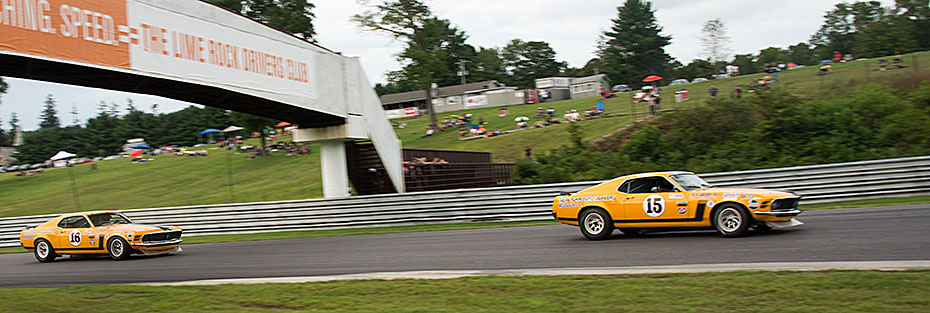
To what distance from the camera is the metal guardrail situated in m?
16.1

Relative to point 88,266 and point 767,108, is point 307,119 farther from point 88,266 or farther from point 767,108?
point 767,108

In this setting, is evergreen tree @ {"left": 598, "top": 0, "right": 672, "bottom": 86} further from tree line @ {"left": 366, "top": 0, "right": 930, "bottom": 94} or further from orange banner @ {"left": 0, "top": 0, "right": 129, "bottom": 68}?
orange banner @ {"left": 0, "top": 0, "right": 129, "bottom": 68}

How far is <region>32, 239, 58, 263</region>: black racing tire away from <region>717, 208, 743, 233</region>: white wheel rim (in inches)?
602

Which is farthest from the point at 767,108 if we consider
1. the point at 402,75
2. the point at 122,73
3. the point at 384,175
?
the point at 402,75

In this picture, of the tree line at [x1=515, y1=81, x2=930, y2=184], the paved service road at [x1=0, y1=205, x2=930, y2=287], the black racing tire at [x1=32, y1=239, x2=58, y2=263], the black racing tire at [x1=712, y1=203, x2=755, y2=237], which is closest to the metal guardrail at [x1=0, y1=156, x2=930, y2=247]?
the paved service road at [x1=0, y1=205, x2=930, y2=287]

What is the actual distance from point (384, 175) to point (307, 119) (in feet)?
12.7

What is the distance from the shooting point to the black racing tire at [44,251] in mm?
15570

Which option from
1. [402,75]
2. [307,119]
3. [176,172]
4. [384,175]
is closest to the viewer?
[307,119]

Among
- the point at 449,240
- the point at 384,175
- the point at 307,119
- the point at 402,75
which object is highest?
the point at 402,75

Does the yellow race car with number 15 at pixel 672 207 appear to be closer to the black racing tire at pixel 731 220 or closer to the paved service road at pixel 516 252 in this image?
the black racing tire at pixel 731 220

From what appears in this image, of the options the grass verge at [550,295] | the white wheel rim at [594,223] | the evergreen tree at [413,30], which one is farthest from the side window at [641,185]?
the evergreen tree at [413,30]

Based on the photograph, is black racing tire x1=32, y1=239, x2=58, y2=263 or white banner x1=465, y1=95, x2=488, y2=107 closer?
black racing tire x1=32, y1=239, x2=58, y2=263

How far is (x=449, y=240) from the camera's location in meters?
13.7

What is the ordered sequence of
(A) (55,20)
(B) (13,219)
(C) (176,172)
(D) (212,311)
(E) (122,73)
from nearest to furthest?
(D) (212,311)
(A) (55,20)
(E) (122,73)
(B) (13,219)
(C) (176,172)
